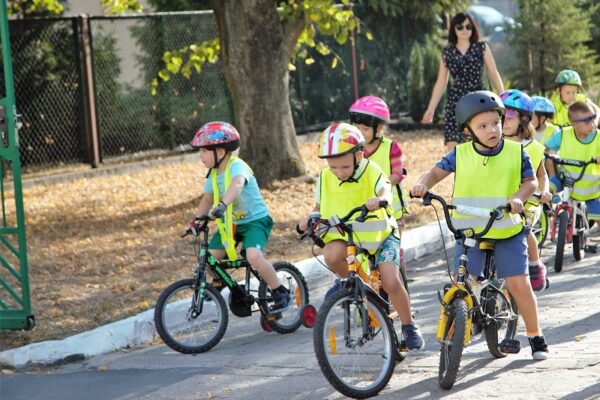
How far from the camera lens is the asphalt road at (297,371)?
6.50m

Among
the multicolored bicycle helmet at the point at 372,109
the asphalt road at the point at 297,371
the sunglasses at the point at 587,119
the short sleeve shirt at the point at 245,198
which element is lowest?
the asphalt road at the point at 297,371

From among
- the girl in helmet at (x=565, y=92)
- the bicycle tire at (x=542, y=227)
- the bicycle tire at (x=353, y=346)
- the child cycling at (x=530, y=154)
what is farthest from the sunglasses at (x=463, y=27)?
the bicycle tire at (x=353, y=346)

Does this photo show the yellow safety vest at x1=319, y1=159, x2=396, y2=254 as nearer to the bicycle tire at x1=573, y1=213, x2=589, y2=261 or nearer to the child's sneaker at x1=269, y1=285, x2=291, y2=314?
the child's sneaker at x1=269, y1=285, x2=291, y2=314

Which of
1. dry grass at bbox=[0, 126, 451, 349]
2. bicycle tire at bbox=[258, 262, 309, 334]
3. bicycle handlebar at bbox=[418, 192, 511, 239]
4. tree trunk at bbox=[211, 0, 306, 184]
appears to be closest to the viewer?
bicycle handlebar at bbox=[418, 192, 511, 239]

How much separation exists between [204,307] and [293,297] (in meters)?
0.78

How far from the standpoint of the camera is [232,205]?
8.46 meters

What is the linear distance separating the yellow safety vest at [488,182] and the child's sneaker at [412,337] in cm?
67

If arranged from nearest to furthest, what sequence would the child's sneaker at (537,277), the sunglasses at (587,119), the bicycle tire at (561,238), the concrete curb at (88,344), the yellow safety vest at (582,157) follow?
1. the concrete curb at (88,344)
2. the child's sneaker at (537,277)
3. the bicycle tire at (561,238)
4. the sunglasses at (587,119)
5. the yellow safety vest at (582,157)

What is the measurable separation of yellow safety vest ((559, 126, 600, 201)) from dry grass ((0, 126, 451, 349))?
248 centimetres

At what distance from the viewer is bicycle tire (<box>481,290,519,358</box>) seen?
6789 millimetres

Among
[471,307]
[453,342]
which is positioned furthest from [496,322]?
[453,342]

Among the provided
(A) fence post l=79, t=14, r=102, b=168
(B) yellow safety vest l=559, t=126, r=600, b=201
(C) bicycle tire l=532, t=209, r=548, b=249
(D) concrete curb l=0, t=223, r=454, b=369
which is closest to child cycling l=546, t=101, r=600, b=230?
(B) yellow safety vest l=559, t=126, r=600, b=201

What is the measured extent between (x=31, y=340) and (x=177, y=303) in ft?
3.83

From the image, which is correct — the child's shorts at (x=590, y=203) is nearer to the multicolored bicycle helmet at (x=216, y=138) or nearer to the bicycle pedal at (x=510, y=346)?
the multicolored bicycle helmet at (x=216, y=138)
